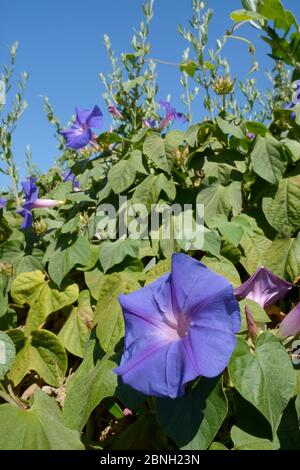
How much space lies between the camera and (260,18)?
148cm

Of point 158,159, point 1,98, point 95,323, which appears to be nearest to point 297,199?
point 158,159

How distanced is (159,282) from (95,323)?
1.26 feet

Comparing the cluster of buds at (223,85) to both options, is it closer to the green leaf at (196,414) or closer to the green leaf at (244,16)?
the green leaf at (244,16)

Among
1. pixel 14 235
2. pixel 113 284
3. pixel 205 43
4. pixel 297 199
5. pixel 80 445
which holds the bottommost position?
pixel 80 445

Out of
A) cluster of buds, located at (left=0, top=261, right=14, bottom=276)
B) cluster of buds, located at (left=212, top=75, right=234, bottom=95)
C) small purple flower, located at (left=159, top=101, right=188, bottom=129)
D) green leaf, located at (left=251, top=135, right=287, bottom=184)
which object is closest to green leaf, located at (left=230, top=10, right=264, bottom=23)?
cluster of buds, located at (left=212, top=75, right=234, bottom=95)

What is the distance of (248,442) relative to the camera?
3.11ft

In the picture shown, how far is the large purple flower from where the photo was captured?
88 centimetres

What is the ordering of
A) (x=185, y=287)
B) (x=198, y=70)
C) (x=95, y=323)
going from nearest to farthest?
1. (x=185, y=287)
2. (x=95, y=323)
3. (x=198, y=70)

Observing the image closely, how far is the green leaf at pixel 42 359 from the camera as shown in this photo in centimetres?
144

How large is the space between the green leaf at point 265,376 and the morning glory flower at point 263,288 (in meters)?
0.19

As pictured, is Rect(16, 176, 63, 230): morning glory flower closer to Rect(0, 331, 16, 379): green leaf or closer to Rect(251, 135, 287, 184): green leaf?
Rect(0, 331, 16, 379): green leaf

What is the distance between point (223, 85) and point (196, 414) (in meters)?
1.23

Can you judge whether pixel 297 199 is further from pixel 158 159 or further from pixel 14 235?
pixel 14 235

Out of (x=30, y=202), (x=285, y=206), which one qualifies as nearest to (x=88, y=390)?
(x=285, y=206)
